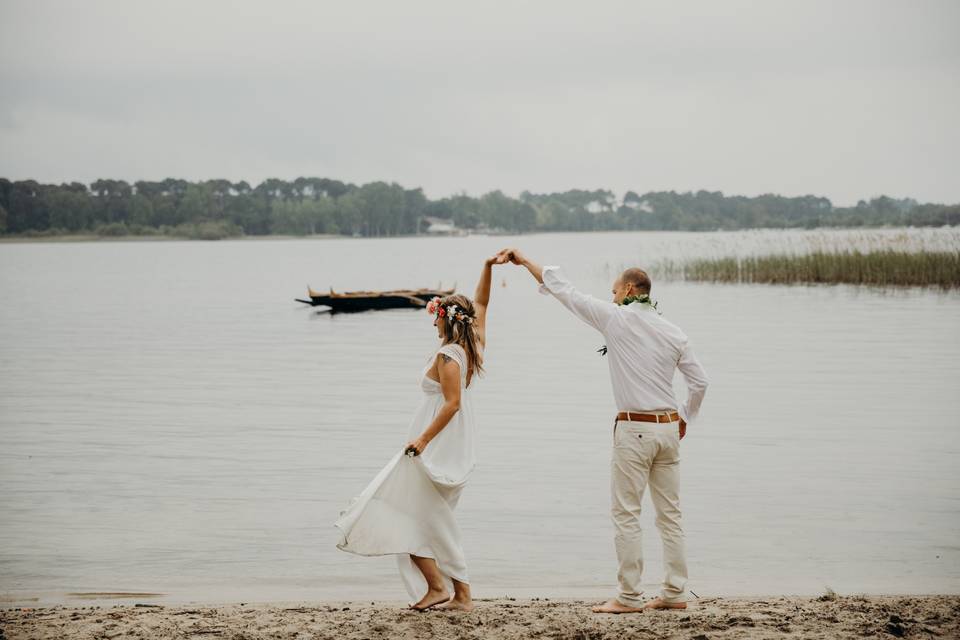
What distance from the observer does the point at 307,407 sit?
1900 cm

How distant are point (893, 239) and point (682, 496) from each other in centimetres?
3810

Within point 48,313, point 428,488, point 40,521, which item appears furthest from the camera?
point 48,313

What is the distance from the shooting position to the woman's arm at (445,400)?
6465mm

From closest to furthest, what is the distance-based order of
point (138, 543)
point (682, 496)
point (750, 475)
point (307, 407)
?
point (138, 543), point (682, 496), point (750, 475), point (307, 407)

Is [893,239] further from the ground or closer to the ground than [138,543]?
further from the ground

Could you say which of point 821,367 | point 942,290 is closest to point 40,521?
point 821,367

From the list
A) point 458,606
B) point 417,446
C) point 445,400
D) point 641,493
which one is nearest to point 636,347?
point 641,493

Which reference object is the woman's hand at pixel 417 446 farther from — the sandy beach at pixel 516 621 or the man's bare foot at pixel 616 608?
the man's bare foot at pixel 616 608

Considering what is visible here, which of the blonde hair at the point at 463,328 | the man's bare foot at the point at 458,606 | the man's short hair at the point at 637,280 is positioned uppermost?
the man's short hair at the point at 637,280

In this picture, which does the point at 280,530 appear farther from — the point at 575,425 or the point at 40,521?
the point at 575,425

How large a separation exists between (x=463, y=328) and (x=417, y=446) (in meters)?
0.78

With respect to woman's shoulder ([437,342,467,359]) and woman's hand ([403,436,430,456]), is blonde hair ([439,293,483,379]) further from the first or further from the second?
woman's hand ([403,436,430,456])

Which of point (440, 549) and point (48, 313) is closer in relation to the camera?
point (440, 549)

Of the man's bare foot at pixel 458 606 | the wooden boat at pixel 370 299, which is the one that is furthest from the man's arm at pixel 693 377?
the wooden boat at pixel 370 299
